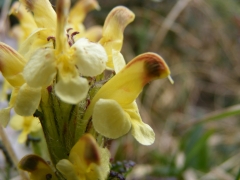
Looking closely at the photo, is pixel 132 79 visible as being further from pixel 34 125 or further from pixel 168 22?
pixel 168 22

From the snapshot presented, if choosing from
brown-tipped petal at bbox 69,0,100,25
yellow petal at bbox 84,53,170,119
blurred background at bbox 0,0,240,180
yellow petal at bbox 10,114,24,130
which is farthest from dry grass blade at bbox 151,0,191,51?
yellow petal at bbox 84,53,170,119

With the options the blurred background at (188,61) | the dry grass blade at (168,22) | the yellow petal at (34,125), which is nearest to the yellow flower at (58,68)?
the yellow petal at (34,125)

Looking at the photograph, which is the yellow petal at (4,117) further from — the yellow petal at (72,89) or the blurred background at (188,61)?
the blurred background at (188,61)

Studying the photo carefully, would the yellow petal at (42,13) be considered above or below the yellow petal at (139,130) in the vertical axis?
above

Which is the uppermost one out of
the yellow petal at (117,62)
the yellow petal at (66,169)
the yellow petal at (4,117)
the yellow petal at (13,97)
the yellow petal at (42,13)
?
the yellow petal at (42,13)

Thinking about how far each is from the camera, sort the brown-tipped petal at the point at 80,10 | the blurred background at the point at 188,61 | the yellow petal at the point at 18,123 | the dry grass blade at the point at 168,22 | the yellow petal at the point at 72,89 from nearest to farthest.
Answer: the yellow petal at the point at 72,89
the yellow petal at the point at 18,123
the brown-tipped petal at the point at 80,10
the blurred background at the point at 188,61
the dry grass blade at the point at 168,22
